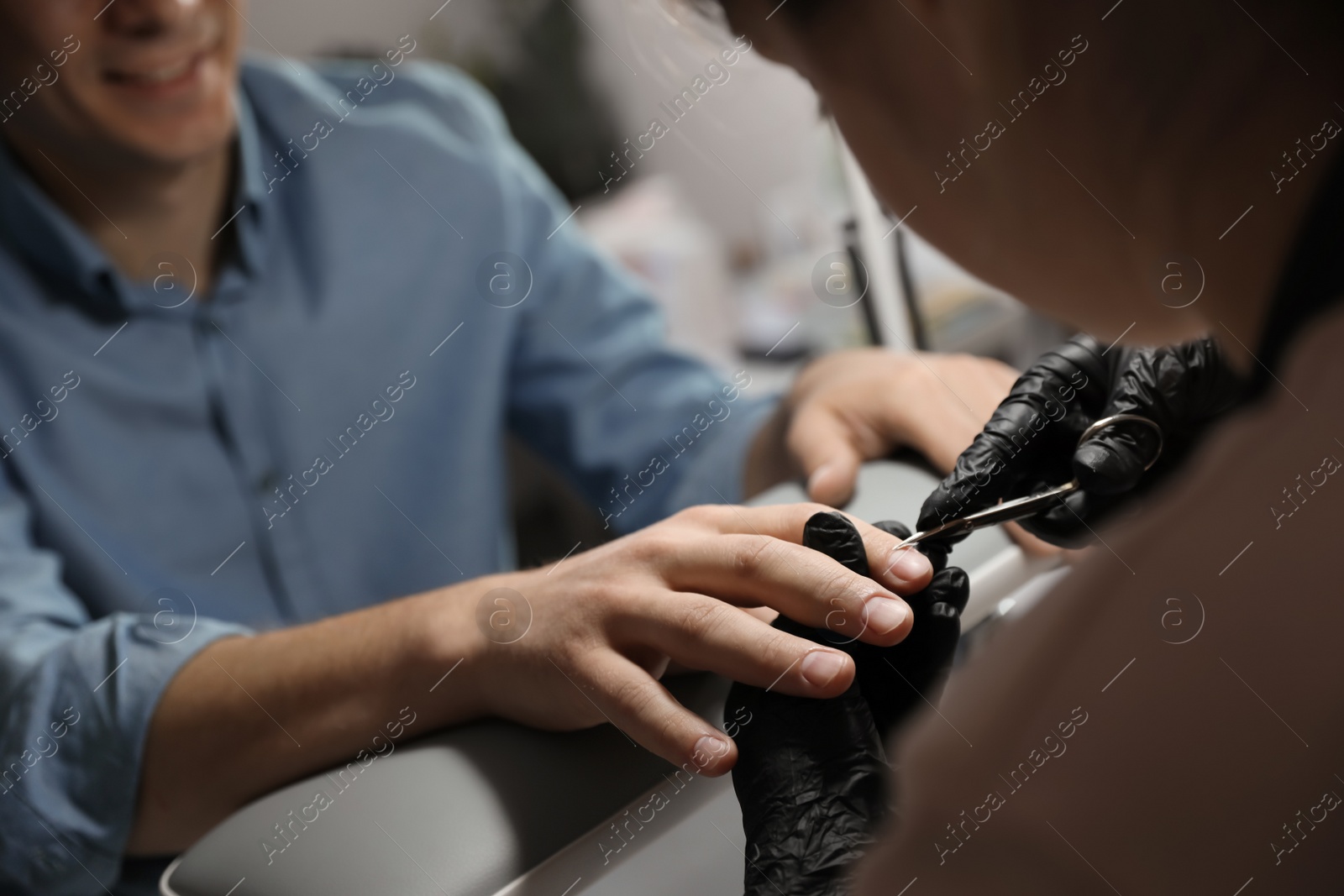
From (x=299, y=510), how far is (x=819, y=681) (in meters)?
0.63

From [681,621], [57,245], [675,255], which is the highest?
[57,245]

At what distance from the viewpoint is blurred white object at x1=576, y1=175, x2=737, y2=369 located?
1778 millimetres

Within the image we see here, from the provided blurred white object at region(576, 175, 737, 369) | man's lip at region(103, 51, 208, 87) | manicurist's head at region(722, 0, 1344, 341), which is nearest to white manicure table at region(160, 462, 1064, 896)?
manicurist's head at region(722, 0, 1344, 341)

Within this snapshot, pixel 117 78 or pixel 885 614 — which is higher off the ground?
pixel 117 78

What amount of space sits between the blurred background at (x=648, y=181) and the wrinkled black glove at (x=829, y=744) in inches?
35.4

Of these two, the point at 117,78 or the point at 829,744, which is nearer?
the point at 829,744

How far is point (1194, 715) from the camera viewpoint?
0.26 meters

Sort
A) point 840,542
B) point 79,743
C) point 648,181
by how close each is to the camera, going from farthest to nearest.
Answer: point 648,181 < point 79,743 < point 840,542

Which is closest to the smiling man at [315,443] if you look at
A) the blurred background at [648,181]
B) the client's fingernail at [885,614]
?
the client's fingernail at [885,614]

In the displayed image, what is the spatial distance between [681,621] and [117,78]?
0.67m

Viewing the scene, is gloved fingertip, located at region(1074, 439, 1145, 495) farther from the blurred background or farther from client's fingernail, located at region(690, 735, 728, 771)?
the blurred background

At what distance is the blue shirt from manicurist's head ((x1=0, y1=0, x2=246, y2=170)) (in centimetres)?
6

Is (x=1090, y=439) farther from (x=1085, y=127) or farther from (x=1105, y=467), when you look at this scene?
(x=1085, y=127)

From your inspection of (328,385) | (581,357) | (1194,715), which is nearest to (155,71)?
(328,385)
